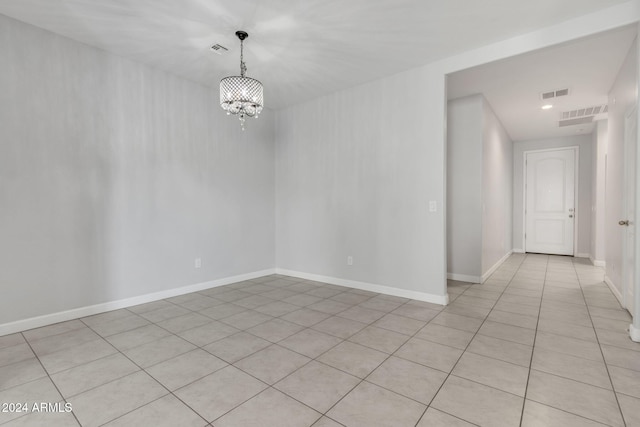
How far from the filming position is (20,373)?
212cm

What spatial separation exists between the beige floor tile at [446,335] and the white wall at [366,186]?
79cm

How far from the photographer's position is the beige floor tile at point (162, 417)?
1607 millimetres

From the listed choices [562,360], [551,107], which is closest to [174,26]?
[562,360]

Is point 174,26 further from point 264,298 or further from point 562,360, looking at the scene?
point 562,360

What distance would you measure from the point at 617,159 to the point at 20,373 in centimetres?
628

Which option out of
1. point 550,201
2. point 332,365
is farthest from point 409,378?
point 550,201

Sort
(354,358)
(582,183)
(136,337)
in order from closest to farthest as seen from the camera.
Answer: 1. (354,358)
2. (136,337)
3. (582,183)

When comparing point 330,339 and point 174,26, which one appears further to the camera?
point 174,26

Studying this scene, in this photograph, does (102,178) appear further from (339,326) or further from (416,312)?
(416,312)

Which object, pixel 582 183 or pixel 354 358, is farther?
pixel 582 183

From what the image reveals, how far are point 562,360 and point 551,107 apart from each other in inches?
181

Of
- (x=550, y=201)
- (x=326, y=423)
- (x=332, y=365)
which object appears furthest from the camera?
(x=550, y=201)

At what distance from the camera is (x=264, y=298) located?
→ 12.8ft

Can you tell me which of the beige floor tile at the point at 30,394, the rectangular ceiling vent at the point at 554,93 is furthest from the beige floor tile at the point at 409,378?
the rectangular ceiling vent at the point at 554,93
